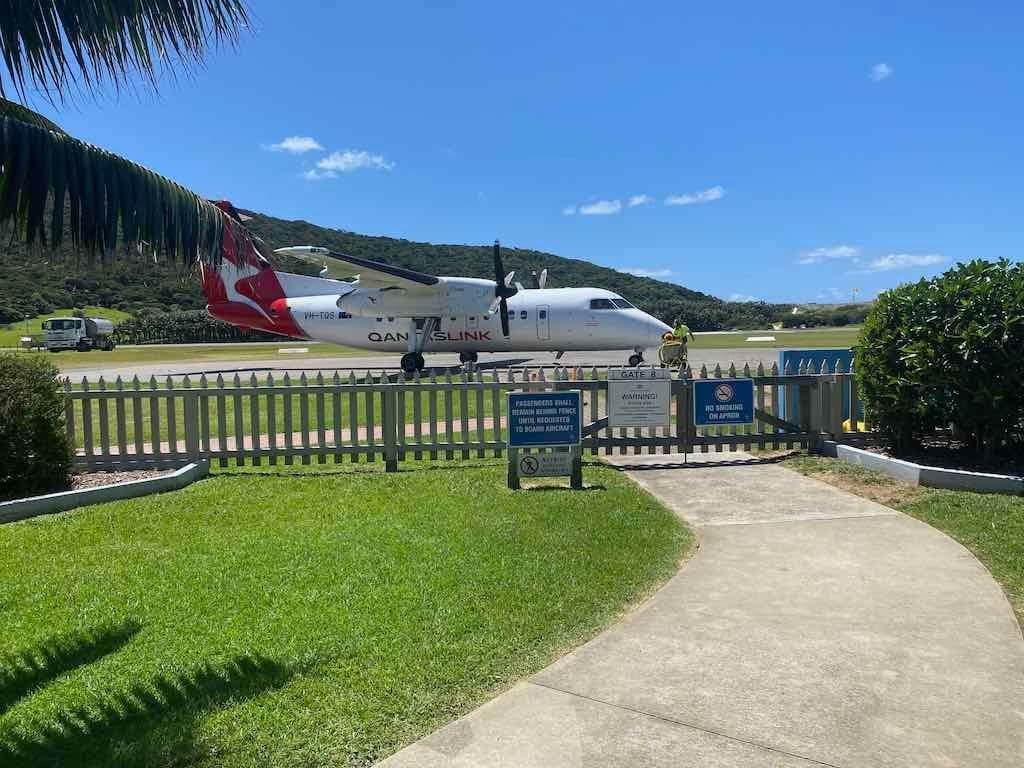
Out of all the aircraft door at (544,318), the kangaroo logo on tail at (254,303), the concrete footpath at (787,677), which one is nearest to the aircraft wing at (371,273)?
the aircraft door at (544,318)

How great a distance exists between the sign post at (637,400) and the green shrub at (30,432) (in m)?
6.25

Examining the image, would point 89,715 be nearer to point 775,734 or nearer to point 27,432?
point 775,734

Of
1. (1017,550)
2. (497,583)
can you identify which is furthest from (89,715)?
(1017,550)

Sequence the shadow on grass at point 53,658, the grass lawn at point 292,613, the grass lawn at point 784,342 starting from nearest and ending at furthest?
the grass lawn at point 292,613, the shadow on grass at point 53,658, the grass lawn at point 784,342

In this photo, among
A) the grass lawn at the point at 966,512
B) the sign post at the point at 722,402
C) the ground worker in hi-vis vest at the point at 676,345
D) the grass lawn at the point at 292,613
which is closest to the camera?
the grass lawn at the point at 292,613

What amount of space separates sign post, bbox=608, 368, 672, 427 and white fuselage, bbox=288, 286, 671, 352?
46.9 ft

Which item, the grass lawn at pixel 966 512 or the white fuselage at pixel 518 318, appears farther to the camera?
the white fuselage at pixel 518 318

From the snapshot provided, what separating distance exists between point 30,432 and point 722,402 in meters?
7.90

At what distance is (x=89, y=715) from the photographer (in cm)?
322

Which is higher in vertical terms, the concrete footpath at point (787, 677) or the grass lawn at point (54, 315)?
the grass lawn at point (54, 315)

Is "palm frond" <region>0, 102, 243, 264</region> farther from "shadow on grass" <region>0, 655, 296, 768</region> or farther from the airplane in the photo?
the airplane

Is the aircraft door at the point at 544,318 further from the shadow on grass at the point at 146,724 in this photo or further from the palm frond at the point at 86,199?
the shadow on grass at the point at 146,724

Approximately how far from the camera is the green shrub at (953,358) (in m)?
7.66

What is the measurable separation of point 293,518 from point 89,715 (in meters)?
3.45
